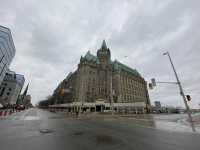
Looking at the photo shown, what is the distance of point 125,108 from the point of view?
82.9 meters

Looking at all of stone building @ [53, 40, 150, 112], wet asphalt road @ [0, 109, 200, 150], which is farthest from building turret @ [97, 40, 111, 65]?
wet asphalt road @ [0, 109, 200, 150]

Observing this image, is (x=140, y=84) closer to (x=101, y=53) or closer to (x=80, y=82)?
(x=101, y=53)

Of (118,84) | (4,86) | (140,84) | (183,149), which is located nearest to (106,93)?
(118,84)

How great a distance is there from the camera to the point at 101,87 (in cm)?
8731

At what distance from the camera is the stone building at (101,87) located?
77606mm

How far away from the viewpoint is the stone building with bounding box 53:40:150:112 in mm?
77606

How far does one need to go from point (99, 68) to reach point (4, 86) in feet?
303

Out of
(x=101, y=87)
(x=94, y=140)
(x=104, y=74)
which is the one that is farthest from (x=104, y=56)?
(x=94, y=140)

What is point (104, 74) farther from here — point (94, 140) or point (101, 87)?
point (94, 140)

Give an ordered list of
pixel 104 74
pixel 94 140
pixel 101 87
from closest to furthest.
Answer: pixel 94 140, pixel 101 87, pixel 104 74

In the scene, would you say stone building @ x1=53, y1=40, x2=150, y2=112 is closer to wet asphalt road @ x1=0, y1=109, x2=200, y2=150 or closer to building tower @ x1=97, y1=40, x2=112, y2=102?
building tower @ x1=97, y1=40, x2=112, y2=102

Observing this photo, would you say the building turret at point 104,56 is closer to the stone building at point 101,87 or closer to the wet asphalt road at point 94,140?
the stone building at point 101,87

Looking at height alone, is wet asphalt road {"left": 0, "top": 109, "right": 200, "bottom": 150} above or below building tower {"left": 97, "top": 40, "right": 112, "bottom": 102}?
below

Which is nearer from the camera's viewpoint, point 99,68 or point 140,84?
point 99,68
